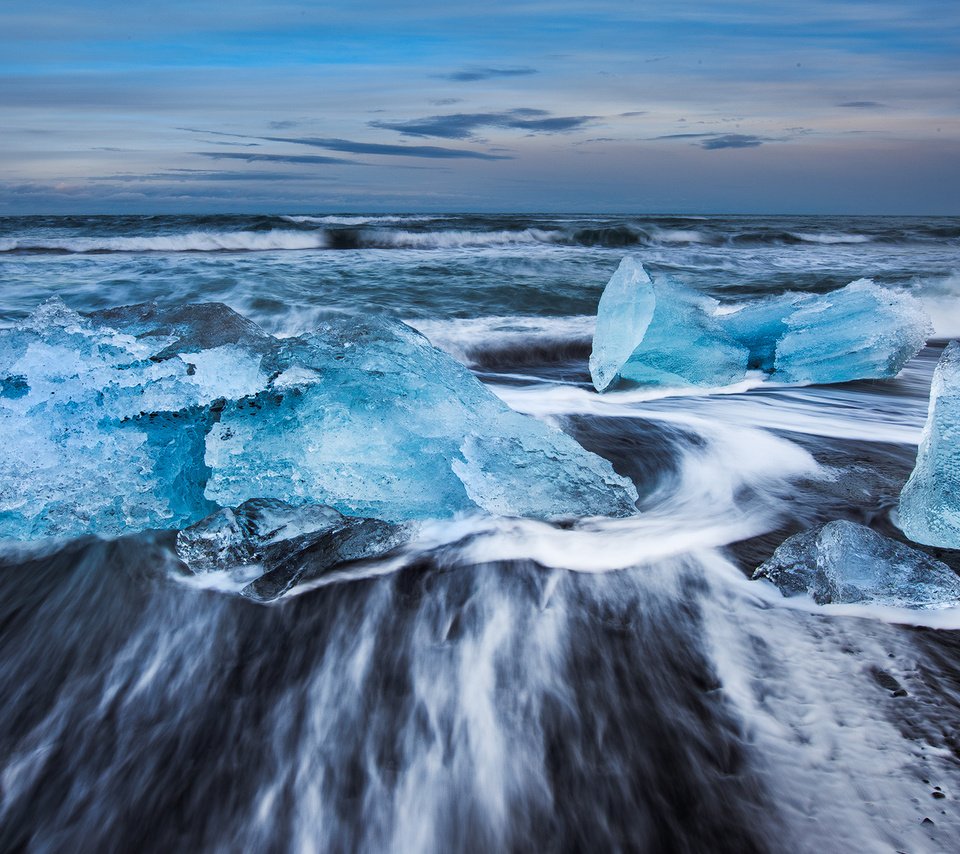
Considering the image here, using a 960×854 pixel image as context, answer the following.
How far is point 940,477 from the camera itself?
2316 mm

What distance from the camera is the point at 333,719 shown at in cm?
171

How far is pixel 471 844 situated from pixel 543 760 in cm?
25

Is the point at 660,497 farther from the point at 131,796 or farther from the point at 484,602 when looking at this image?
the point at 131,796

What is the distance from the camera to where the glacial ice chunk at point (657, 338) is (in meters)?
4.24

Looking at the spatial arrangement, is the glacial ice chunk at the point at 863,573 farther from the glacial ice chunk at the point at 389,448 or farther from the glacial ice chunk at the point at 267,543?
the glacial ice chunk at the point at 267,543

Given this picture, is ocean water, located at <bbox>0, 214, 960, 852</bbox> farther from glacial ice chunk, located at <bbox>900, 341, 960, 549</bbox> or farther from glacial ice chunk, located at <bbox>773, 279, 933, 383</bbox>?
glacial ice chunk, located at <bbox>773, 279, 933, 383</bbox>

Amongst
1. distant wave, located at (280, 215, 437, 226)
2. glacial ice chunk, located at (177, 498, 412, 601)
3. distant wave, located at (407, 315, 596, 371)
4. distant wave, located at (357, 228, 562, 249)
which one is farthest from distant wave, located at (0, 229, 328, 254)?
glacial ice chunk, located at (177, 498, 412, 601)

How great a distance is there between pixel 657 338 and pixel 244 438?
300cm

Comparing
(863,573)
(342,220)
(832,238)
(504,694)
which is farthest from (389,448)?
(342,220)

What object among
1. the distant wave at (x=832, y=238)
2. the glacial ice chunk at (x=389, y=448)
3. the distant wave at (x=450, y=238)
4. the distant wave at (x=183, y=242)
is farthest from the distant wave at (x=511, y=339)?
the distant wave at (x=832, y=238)

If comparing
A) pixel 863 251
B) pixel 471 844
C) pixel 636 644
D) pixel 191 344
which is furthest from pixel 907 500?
pixel 863 251

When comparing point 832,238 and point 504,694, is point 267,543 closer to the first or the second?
point 504,694

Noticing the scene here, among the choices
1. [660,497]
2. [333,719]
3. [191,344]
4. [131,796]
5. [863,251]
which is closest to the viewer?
[131,796]

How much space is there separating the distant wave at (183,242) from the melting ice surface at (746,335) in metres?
14.5
